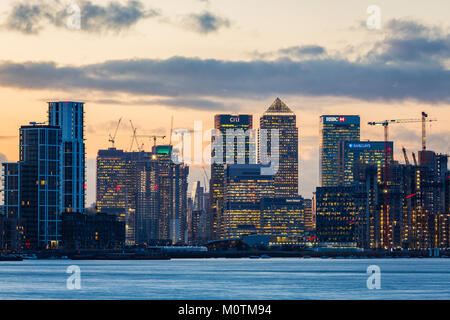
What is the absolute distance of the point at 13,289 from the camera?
12319 centimetres

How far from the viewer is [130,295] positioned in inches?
4173
